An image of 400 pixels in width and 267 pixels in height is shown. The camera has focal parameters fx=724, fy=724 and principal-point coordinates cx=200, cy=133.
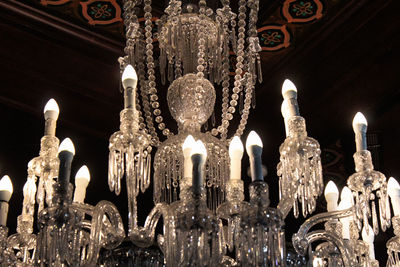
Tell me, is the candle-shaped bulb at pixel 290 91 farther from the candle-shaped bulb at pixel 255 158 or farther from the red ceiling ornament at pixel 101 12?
the red ceiling ornament at pixel 101 12

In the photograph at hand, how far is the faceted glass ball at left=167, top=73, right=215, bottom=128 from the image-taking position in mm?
3039

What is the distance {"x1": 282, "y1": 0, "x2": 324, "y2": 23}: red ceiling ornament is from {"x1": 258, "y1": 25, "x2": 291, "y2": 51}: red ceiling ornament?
0.34 feet

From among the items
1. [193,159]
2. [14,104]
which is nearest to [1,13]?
[14,104]

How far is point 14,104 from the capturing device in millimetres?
5410

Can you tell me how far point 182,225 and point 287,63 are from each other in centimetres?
260

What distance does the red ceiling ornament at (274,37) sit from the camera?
4.48 meters

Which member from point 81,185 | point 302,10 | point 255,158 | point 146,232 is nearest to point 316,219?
point 255,158

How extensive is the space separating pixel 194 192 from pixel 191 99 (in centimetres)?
85

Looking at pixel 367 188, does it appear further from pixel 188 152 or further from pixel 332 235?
pixel 188 152

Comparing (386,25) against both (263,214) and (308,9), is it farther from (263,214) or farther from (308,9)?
(263,214)

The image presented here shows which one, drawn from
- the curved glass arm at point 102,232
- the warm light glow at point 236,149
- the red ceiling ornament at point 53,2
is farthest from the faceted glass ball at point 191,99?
the red ceiling ornament at point 53,2

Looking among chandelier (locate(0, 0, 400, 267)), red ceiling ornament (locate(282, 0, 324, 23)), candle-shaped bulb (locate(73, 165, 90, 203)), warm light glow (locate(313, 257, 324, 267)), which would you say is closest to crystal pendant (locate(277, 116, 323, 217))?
chandelier (locate(0, 0, 400, 267))

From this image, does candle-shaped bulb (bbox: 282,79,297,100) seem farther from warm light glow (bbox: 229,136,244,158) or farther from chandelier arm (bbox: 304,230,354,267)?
chandelier arm (bbox: 304,230,354,267)

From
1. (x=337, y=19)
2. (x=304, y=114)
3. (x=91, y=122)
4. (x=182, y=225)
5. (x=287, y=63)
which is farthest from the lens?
(x=91, y=122)
